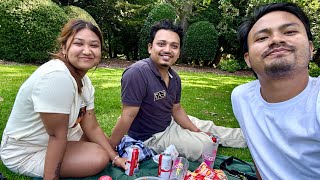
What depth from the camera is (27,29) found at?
1191 centimetres

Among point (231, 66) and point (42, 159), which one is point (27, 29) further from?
point (42, 159)

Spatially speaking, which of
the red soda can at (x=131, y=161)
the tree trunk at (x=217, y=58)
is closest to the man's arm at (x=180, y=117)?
the red soda can at (x=131, y=161)

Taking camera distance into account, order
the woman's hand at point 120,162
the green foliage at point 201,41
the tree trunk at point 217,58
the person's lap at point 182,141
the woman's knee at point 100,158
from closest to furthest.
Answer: the woman's knee at point 100,158, the woman's hand at point 120,162, the person's lap at point 182,141, the green foliage at point 201,41, the tree trunk at point 217,58

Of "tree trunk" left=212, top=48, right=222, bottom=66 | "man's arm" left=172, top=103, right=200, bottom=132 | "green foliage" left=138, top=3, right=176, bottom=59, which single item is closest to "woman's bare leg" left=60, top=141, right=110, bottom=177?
"man's arm" left=172, top=103, right=200, bottom=132

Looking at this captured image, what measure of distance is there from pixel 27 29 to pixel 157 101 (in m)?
9.68

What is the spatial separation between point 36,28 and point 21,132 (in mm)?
9820

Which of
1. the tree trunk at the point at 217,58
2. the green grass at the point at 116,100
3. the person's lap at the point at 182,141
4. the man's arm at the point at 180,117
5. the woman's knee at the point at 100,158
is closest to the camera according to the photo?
the woman's knee at the point at 100,158

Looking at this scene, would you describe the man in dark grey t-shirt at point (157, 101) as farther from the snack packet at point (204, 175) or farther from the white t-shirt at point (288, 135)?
the white t-shirt at point (288, 135)

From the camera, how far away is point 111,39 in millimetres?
19797

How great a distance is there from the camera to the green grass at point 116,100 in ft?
17.5

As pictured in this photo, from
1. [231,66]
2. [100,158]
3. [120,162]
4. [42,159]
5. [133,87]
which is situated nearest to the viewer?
[42,159]

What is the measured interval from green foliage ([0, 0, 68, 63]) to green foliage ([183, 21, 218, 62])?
→ 705 cm

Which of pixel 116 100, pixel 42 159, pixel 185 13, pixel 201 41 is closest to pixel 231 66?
pixel 201 41

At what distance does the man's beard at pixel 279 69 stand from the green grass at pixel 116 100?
2554 mm
